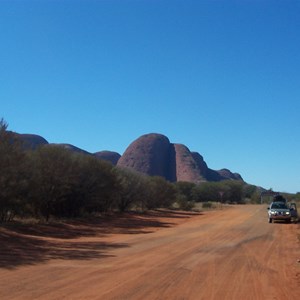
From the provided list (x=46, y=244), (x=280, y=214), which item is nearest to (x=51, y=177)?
(x=46, y=244)

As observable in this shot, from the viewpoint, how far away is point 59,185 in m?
35.0

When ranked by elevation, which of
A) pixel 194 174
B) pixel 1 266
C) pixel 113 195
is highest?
pixel 194 174

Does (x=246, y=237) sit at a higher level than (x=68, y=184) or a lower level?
lower

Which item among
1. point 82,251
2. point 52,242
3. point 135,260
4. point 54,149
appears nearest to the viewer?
point 135,260

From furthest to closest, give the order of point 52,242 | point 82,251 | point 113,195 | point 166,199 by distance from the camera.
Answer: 1. point 166,199
2. point 113,195
3. point 52,242
4. point 82,251

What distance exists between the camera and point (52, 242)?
22.9m

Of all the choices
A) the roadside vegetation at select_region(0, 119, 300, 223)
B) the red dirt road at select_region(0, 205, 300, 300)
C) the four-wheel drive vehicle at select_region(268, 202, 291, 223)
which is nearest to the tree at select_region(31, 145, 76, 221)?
the roadside vegetation at select_region(0, 119, 300, 223)

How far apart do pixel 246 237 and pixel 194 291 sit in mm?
16061

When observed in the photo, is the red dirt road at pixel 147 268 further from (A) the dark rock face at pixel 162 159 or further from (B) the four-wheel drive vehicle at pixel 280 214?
(A) the dark rock face at pixel 162 159

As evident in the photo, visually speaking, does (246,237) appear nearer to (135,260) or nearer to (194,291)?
(135,260)

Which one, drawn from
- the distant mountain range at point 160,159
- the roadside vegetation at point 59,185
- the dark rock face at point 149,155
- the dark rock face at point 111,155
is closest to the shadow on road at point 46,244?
the roadside vegetation at point 59,185

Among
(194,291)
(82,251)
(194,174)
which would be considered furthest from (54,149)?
(194,174)

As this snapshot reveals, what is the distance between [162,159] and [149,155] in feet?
24.5

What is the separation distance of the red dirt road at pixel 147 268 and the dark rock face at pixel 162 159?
130146 mm
